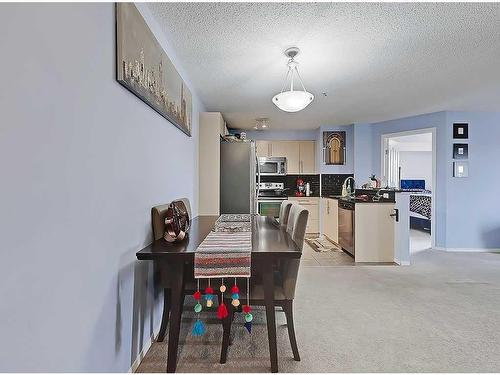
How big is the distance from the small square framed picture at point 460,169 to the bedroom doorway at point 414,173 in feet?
0.93

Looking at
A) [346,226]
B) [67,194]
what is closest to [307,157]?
[346,226]

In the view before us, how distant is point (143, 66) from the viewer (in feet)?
5.42

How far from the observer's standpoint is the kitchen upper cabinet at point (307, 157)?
6.19 metres

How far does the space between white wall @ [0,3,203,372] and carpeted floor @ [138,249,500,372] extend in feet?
1.97

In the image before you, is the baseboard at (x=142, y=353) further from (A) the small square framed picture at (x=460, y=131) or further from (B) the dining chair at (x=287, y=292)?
(A) the small square framed picture at (x=460, y=131)

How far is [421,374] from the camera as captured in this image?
1.56 metres

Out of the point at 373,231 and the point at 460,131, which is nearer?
the point at 373,231

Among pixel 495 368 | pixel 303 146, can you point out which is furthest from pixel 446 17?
pixel 303 146

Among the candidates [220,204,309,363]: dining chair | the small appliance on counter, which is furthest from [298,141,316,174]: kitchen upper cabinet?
[220,204,309,363]: dining chair

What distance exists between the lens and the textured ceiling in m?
1.88

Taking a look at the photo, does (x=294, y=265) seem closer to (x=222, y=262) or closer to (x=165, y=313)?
(x=222, y=262)

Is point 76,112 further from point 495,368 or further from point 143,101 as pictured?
point 495,368

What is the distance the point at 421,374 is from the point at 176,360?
1.39 m

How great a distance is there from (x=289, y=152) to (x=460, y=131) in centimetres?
304
